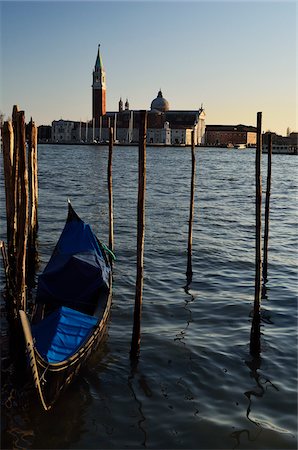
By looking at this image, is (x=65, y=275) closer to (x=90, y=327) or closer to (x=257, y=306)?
(x=90, y=327)

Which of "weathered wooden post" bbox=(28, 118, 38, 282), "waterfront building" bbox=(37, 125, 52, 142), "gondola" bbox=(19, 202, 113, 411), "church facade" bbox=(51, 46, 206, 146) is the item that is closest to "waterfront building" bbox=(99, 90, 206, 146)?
"church facade" bbox=(51, 46, 206, 146)

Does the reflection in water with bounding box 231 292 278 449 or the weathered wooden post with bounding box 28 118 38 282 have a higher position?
the weathered wooden post with bounding box 28 118 38 282

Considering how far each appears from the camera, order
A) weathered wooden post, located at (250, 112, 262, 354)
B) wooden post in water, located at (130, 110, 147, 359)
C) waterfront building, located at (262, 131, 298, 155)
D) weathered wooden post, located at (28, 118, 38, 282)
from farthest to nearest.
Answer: waterfront building, located at (262, 131, 298, 155), weathered wooden post, located at (28, 118, 38, 282), weathered wooden post, located at (250, 112, 262, 354), wooden post in water, located at (130, 110, 147, 359)

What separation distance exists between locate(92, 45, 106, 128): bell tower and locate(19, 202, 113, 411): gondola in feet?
259

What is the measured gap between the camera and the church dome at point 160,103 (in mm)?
90312

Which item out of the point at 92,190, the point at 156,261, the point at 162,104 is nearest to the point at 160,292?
the point at 156,261

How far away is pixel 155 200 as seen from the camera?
1908cm

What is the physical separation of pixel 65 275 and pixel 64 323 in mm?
1237

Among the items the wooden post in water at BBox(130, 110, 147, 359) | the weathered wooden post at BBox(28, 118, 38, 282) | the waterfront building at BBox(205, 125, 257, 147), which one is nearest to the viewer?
the wooden post in water at BBox(130, 110, 147, 359)

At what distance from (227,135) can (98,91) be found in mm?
24162

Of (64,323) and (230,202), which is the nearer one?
(64,323)

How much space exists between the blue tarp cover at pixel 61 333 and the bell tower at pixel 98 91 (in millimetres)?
81740

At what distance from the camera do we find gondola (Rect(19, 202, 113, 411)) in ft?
14.0

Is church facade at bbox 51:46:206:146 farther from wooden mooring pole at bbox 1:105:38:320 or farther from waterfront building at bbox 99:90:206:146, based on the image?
wooden mooring pole at bbox 1:105:38:320
